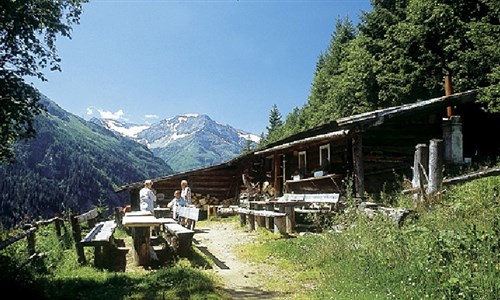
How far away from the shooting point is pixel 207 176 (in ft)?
80.8

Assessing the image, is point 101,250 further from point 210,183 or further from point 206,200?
point 210,183

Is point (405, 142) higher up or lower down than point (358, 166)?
higher up

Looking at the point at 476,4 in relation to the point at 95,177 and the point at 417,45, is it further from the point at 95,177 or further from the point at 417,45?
the point at 95,177

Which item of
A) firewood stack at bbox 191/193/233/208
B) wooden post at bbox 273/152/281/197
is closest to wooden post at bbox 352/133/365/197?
wooden post at bbox 273/152/281/197

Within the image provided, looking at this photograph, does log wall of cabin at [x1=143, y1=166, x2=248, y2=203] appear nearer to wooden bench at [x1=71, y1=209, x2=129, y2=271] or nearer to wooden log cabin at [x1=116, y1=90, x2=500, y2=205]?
Answer: wooden log cabin at [x1=116, y1=90, x2=500, y2=205]

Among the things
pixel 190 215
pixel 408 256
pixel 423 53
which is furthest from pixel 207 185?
pixel 408 256

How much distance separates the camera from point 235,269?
8.12m

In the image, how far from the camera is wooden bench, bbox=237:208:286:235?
11055mm

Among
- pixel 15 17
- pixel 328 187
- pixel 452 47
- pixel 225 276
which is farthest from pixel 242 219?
pixel 452 47

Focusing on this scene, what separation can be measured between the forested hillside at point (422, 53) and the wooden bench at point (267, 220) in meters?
8.51

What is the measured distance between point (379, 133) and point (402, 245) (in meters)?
9.73

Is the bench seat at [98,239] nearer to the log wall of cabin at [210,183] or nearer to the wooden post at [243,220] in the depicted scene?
the wooden post at [243,220]

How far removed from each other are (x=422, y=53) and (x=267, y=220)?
15380 millimetres

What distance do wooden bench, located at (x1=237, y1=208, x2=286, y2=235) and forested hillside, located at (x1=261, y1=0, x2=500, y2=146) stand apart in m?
8.51
